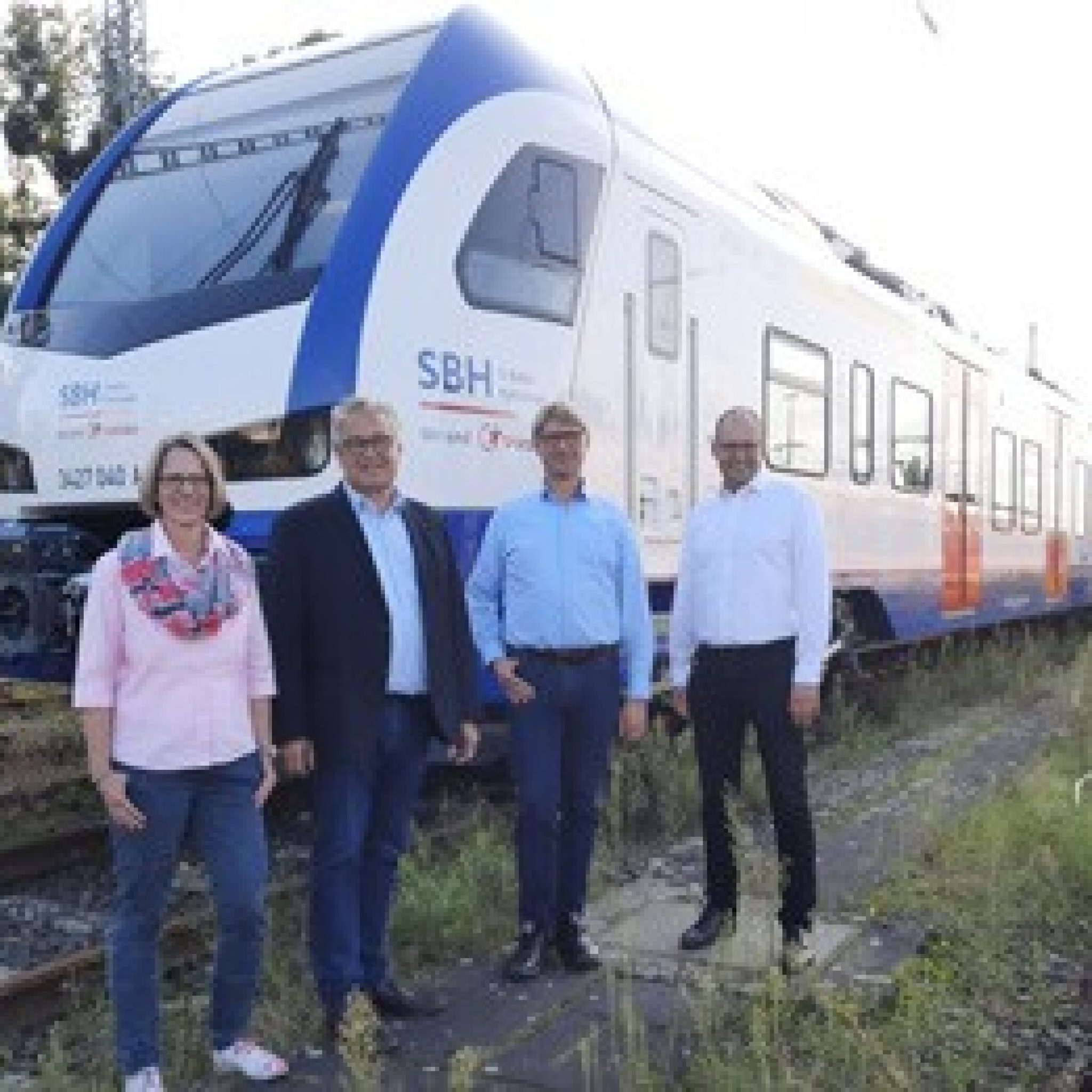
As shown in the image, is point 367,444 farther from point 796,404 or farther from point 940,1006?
point 796,404

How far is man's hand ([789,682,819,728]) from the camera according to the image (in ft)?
15.3

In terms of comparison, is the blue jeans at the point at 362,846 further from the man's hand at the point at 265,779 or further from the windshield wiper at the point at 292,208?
the windshield wiper at the point at 292,208

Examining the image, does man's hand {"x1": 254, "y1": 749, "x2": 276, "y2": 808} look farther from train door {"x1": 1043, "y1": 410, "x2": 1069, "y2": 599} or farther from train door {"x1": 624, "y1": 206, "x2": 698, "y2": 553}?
train door {"x1": 1043, "y1": 410, "x2": 1069, "y2": 599}

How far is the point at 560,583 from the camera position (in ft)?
15.4

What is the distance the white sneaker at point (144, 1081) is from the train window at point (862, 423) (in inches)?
276

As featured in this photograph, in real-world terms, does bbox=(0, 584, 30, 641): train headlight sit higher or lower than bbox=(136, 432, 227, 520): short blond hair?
lower

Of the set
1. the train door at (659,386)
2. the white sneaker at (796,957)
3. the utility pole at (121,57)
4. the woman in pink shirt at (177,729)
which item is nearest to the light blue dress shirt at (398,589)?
the woman in pink shirt at (177,729)

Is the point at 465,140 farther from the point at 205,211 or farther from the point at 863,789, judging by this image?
the point at 863,789

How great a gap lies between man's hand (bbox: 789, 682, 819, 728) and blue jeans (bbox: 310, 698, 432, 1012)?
120 centimetres

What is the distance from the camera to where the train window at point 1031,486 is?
1523 centimetres

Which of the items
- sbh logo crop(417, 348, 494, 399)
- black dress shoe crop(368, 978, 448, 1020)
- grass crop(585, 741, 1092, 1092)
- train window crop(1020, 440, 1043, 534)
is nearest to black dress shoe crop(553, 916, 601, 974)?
grass crop(585, 741, 1092, 1092)

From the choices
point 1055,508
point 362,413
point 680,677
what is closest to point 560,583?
point 680,677

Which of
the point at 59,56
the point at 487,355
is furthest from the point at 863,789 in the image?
the point at 59,56

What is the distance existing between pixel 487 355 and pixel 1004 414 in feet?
31.1
